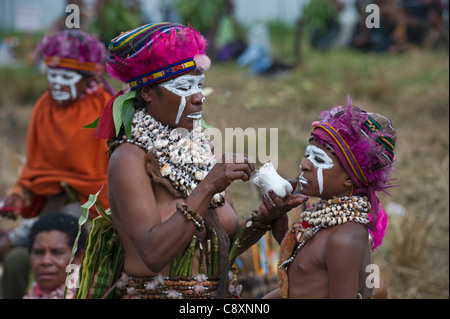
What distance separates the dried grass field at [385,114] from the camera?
5.81 metres

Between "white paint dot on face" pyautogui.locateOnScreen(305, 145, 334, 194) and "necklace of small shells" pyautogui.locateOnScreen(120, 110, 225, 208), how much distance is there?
0.54 meters

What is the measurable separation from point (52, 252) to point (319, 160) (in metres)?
2.33

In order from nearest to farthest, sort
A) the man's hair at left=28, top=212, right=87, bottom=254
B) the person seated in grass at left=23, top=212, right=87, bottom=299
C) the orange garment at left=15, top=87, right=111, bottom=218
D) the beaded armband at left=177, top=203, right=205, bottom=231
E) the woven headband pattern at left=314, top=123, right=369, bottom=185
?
the beaded armband at left=177, top=203, right=205, bottom=231 < the woven headband pattern at left=314, top=123, right=369, bottom=185 < the person seated in grass at left=23, top=212, right=87, bottom=299 < the man's hair at left=28, top=212, right=87, bottom=254 < the orange garment at left=15, top=87, right=111, bottom=218

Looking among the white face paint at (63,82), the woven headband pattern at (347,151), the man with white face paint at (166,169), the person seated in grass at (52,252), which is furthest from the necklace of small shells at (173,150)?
the white face paint at (63,82)

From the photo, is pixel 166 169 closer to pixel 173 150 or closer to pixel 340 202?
pixel 173 150

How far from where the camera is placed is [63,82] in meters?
5.00

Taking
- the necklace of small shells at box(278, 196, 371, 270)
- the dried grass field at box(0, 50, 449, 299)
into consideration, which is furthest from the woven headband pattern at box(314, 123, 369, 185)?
the dried grass field at box(0, 50, 449, 299)

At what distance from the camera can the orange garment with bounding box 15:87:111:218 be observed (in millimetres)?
4953

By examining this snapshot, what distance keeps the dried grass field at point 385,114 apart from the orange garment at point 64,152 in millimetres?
988

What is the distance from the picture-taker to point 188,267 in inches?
120

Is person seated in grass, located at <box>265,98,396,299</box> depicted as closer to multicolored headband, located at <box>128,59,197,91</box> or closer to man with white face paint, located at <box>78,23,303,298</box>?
man with white face paint, located at <box>78,23,303,298</box>

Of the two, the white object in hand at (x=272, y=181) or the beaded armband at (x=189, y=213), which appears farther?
the white object in hand at (x=272, y=181)

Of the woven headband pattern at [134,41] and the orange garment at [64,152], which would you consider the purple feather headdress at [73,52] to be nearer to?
the orange garment at [64,152]

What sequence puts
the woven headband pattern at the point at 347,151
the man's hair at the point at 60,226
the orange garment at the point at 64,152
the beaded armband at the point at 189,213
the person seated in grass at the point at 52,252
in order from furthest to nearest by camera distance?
the orange garment at the point at 64,152 < the man's hair at the point at 60,226 < the person seated in grass at the point at 52,252 < the woven headband pattern at the point at 347,151 < the beaded armband at the point at 189,213
